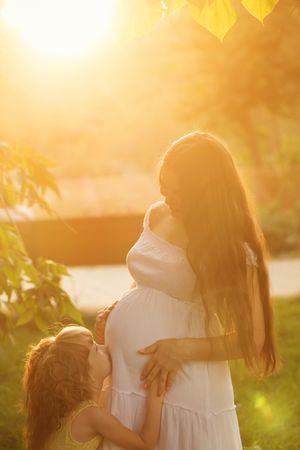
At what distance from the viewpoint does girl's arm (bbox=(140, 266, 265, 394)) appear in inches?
102

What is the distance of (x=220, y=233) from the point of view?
101 inches

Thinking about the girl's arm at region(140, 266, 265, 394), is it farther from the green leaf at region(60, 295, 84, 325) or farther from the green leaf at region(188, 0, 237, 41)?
the green leaf at region(60, 295, 84, 325)

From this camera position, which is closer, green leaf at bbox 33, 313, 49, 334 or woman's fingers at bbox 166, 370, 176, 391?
woman's fingers at bbox 166, 370, 176, 391

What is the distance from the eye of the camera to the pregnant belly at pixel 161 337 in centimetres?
268

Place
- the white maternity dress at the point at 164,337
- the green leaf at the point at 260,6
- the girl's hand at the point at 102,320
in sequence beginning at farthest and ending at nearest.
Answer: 1. the girl's hand at the point at 102,320
2. the white maternity dress at the point at 164,337
3. the green leaf at the point at 260,6

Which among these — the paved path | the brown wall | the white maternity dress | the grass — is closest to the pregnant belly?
the white maternity dress

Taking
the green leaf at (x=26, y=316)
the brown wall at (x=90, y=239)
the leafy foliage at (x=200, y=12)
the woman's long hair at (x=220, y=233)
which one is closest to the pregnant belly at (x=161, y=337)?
the woman's long hair at (x=220, y=233)

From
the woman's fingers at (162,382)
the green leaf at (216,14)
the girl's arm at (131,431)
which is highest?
the green leaf at (216,14)

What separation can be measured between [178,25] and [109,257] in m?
5.89

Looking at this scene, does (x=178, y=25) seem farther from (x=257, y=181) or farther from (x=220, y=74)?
(x=257, y=181)

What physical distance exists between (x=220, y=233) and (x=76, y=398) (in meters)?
0.69

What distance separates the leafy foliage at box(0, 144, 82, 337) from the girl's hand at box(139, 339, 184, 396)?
1102 millimetres

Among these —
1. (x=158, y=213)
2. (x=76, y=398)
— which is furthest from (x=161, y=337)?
(x=158, y=213)

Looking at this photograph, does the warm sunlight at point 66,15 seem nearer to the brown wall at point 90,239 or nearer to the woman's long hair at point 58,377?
the woman's long hair at point 58,377
